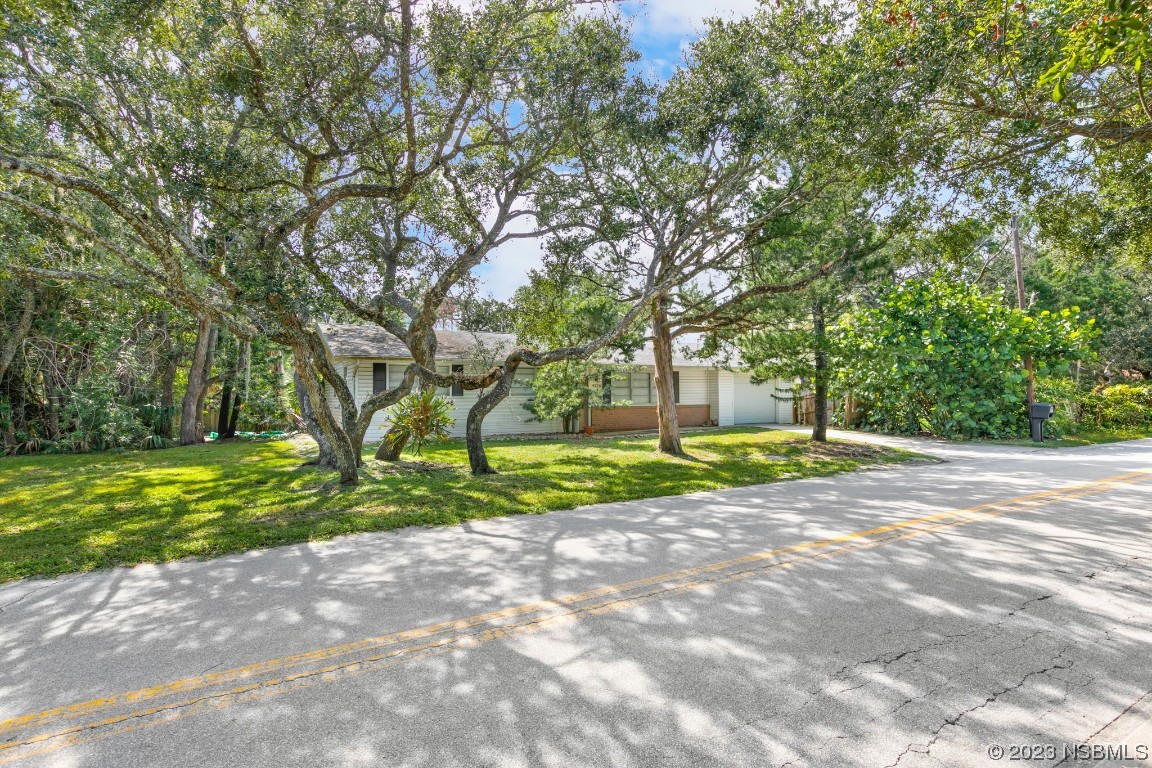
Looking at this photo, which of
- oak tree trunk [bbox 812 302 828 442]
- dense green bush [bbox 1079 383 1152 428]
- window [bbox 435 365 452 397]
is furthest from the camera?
dense green bush [bbox 1079 383 1152 428]

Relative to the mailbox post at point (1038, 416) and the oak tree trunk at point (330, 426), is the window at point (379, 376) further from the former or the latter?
the mailbox post at point (1038, 416)

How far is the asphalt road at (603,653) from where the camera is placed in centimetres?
253

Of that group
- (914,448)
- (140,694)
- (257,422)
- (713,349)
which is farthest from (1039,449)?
(257,422)

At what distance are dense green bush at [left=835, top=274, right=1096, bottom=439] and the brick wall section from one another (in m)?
6.86

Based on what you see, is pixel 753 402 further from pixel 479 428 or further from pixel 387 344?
pixel 479 428

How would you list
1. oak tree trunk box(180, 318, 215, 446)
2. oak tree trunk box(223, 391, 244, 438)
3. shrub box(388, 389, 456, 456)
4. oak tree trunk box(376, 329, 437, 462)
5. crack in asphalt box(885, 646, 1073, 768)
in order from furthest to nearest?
1. oak tree trunk box(223, 391, 244, 438)
2. oak tree trunk box(180, 318, 215, 446)
3. shrub box(388, 389, 456, 456)
4. oak tree trunk box(376, 329, 437, 462)
5. crack in asphalt box(885, 646, 1073, 768)

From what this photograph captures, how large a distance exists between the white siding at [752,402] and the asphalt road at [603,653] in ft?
60.8

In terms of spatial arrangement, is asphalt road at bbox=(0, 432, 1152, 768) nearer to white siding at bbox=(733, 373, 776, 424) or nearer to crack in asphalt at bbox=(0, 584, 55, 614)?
crack in asphalt at bbox=(0, 584, 55, 614)

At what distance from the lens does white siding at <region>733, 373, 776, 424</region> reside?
80.5 feet

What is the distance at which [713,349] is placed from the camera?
14750 millimetres

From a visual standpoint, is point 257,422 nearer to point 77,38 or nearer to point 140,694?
point 77,38

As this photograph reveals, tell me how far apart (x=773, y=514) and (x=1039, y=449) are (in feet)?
37.9

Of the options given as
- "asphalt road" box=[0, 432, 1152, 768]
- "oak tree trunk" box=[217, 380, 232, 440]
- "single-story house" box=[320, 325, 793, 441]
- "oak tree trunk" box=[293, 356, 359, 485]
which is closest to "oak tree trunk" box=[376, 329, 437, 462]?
"single-story house" box=[320, 325, 793, 441]

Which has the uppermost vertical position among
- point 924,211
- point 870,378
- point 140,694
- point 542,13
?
point 542,13
